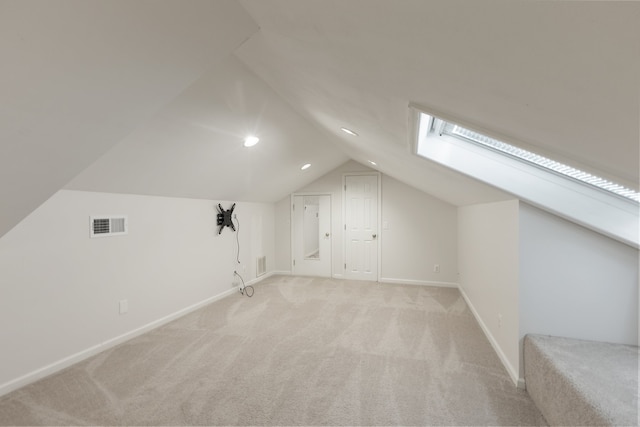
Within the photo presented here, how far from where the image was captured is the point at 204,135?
2.72 metres

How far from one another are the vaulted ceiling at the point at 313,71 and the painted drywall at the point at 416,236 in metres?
3.22

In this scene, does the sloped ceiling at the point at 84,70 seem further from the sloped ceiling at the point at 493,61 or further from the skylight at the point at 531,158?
the skylight at the point at 531,158

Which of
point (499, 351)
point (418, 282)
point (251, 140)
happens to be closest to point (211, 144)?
point (251, 140)

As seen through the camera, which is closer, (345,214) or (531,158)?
(531,158)

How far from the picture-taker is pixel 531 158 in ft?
7.06

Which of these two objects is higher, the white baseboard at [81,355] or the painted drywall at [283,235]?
the painted drywall at [283,235]

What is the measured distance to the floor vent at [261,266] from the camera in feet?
18.6

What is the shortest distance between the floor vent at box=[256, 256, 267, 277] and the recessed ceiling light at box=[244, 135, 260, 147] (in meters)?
2.86

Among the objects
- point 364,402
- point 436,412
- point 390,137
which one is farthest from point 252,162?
point 436,412

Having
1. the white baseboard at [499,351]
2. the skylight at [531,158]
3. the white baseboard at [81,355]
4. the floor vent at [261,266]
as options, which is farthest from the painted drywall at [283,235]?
the skylight at [531,158]

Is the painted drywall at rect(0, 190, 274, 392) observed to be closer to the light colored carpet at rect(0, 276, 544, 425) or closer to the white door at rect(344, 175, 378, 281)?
the light colored carpet at rect(0, 276, 544, 425)

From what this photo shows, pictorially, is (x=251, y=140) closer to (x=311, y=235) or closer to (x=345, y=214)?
(x=345, y=214)

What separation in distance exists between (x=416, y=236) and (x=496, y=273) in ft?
8.91

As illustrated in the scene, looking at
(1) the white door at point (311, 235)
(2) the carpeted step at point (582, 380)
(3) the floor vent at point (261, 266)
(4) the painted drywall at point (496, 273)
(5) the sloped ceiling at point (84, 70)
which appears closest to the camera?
(5) the sloped ceiling at point (84, 70)
